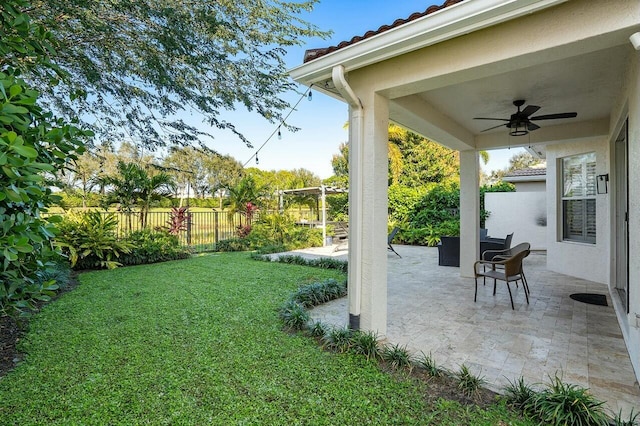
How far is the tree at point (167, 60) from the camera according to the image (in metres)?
5.06

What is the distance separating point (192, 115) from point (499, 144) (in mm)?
6258

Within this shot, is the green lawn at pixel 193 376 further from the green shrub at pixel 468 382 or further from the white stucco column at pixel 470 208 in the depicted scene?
Answer: the white stucco column at pixel 470 208

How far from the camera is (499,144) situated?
21.5 feet

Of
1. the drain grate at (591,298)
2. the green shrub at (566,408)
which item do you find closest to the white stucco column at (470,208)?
the drain grate at (591,298)

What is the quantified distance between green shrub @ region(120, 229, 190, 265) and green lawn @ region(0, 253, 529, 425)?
3824 millimetres

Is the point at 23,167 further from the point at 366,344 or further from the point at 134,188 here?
the point at 134,188

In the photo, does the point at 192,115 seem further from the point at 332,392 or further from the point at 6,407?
the point at 332,392

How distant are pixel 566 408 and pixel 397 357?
1279mm

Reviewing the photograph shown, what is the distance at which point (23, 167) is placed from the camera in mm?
1753

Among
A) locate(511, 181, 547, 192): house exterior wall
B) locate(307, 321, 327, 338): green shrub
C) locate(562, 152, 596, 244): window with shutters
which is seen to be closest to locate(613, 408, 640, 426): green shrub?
locate(307, 321, 327, 338): green shrub

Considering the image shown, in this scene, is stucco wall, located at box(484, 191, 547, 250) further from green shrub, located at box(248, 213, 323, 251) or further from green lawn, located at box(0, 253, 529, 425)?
green lawn, located at box(0, 253, 529, 425)

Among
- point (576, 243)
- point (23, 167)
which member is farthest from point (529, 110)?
point (23, 167)

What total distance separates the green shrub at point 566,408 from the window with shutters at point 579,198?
539 centimetres

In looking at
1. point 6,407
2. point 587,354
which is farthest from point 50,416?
point 587,354
